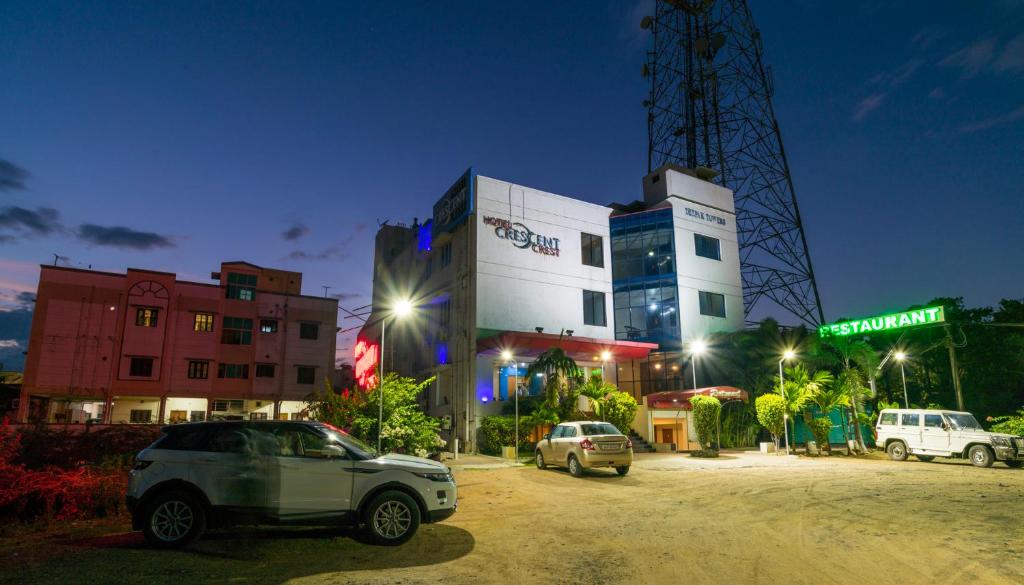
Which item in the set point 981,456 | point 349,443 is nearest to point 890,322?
point 981,456

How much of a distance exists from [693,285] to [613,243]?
5830mm

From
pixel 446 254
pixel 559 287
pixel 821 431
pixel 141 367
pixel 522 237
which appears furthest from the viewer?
pixel 141 367

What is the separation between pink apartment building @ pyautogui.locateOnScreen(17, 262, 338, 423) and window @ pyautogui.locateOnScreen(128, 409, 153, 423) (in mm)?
122

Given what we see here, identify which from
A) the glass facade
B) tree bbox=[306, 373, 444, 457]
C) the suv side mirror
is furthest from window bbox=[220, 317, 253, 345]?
the suv side mirror

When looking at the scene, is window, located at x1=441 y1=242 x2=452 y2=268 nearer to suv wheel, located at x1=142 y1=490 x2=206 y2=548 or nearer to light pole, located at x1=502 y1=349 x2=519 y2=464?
light pole, located at x1=502 y1=349 x2=519 y2=464

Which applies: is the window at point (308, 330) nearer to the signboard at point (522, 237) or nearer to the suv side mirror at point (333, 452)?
the signboard at point (522, 237)

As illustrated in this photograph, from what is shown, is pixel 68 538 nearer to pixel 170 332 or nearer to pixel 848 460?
pixel 848 460

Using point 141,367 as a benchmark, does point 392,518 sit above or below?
below

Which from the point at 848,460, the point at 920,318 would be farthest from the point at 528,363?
the point at 920,318

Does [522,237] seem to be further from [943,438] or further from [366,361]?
[943,438]

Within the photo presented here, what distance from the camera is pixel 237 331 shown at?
4188 cm

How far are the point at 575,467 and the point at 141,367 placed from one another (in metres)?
34.1

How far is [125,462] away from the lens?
1168 cm

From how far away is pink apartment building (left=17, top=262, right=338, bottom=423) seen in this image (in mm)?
35875
